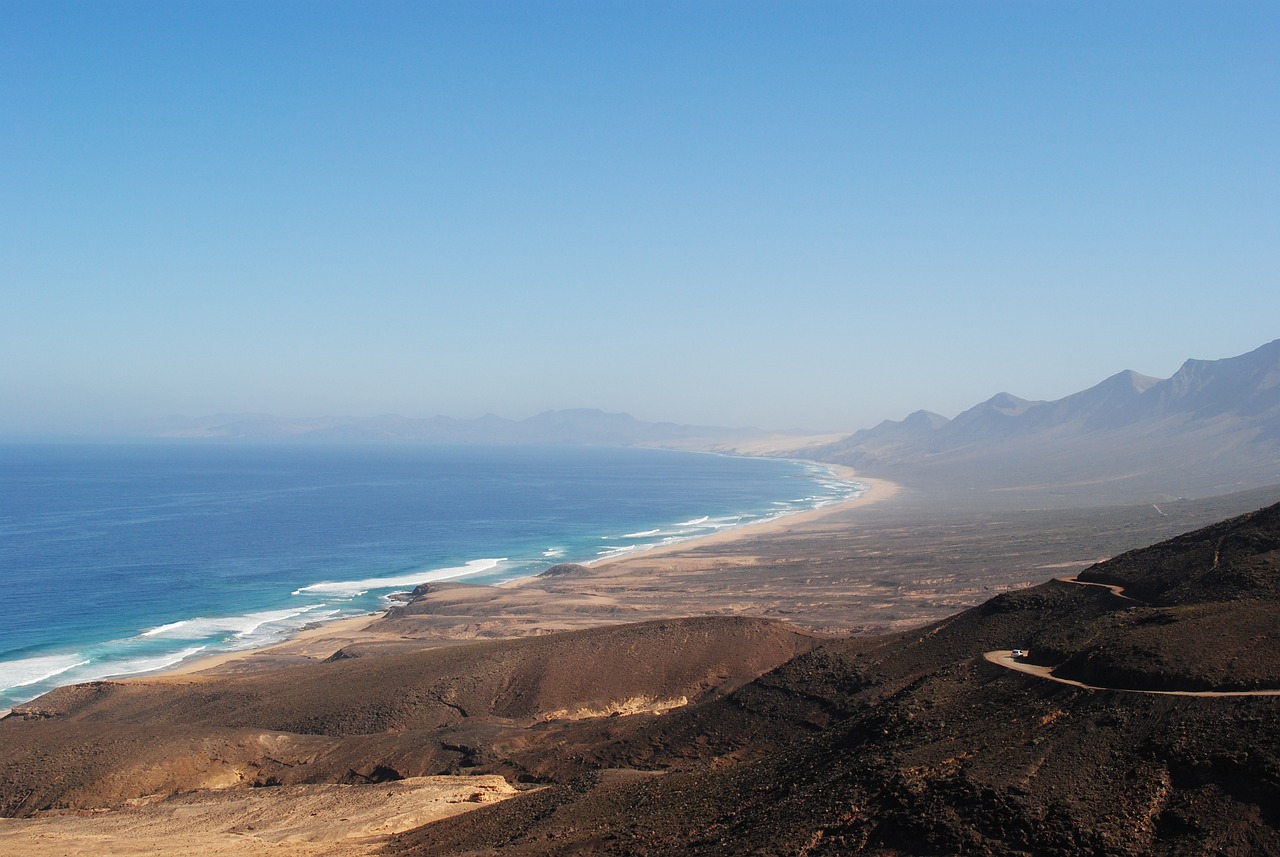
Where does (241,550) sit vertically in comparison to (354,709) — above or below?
below

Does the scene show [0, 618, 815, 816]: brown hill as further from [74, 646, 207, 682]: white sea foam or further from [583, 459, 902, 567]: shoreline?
[583, 459, 902, 567]: shoreline

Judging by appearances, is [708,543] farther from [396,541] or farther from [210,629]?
[210,629]

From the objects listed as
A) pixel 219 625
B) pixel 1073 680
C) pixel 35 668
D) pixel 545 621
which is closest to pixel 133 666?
pixel 35 668

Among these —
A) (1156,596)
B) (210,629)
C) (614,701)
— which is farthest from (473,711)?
(210,629)

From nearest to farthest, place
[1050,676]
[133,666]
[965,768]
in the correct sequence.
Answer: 1. [965,768]
2. [1050,676]
3. [133,666]

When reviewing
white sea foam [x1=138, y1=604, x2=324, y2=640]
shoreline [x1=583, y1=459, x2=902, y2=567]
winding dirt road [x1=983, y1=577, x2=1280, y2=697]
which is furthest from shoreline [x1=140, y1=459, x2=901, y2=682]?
winding dirt road [x1=983, y1=577, x2=1280, y2=697]

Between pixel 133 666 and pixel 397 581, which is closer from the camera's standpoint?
pixel 133 666

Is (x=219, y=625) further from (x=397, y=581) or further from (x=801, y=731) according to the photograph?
(x=801, y=731)
